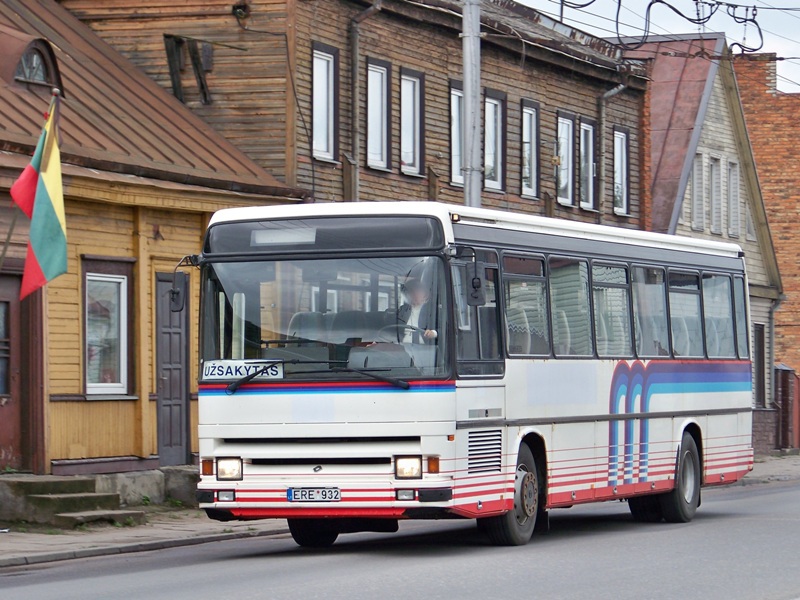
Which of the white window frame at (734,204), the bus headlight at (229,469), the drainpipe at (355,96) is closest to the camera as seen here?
the bus headlight at (229,469)

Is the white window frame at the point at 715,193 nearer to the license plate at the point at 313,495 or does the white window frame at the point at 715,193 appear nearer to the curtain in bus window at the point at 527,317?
the curtain in bus window at the point at 527,317

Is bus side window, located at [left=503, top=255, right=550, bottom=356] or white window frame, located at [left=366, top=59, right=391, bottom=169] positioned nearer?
bus side window, located at [left=503, top=255, right=550, bottom=356]

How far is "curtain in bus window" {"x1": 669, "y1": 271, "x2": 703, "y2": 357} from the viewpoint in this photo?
1947 cm

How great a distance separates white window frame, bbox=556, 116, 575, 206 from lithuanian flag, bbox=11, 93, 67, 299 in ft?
60.2

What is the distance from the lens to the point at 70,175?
67.4 feet

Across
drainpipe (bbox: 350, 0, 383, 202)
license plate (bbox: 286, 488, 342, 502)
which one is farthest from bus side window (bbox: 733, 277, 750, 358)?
license plate (bbox: 286, 488, 342, 502)

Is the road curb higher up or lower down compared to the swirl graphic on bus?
lower down

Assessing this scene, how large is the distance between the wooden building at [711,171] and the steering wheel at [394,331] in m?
25.8

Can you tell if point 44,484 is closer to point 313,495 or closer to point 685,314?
point 313,495

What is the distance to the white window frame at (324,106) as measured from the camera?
26.6 metres

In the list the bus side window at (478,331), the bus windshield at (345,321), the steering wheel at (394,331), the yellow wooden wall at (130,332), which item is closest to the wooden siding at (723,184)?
the yellow wooden wall at (130,332)

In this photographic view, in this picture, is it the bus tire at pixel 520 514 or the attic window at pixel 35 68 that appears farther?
the attic window at pixel 35 68

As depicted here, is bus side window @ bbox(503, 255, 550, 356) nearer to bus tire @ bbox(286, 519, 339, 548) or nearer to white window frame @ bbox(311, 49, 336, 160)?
bus tire @ bbox(286, 519, 339, 548)

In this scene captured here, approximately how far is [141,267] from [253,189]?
8.72 ft
